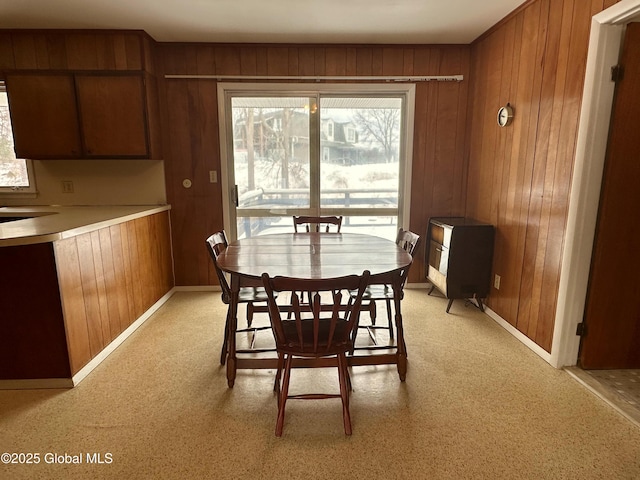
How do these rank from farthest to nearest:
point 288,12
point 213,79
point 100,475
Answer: point 213,79 → point 288,12 → point 100,475


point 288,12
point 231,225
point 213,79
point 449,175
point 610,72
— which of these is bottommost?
point 231,225

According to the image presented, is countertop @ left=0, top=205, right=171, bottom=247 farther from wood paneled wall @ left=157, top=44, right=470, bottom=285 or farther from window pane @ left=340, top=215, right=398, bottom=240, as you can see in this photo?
window pane @ left=340, top=215, right=398, bottom=240

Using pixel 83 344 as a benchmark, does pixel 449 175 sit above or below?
above

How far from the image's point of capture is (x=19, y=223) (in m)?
2.34

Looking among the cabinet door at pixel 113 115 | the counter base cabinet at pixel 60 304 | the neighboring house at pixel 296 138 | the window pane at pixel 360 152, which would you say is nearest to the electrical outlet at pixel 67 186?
the cabinet door at pixel 113 115

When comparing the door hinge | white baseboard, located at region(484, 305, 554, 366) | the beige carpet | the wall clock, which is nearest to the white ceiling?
the wall clock

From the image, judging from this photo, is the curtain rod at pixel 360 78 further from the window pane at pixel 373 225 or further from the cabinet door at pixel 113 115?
the window pane at pixel 373 225

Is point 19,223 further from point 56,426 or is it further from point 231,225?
point 231,225

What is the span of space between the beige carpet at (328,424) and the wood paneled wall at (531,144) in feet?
1.80

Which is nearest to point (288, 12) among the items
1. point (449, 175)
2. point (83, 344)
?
point (449, 175)

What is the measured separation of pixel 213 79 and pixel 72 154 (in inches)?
56.3

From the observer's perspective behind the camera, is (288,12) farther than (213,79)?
No

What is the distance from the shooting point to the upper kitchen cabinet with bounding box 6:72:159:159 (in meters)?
3.04

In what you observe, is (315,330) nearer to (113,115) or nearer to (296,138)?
(296,138)
